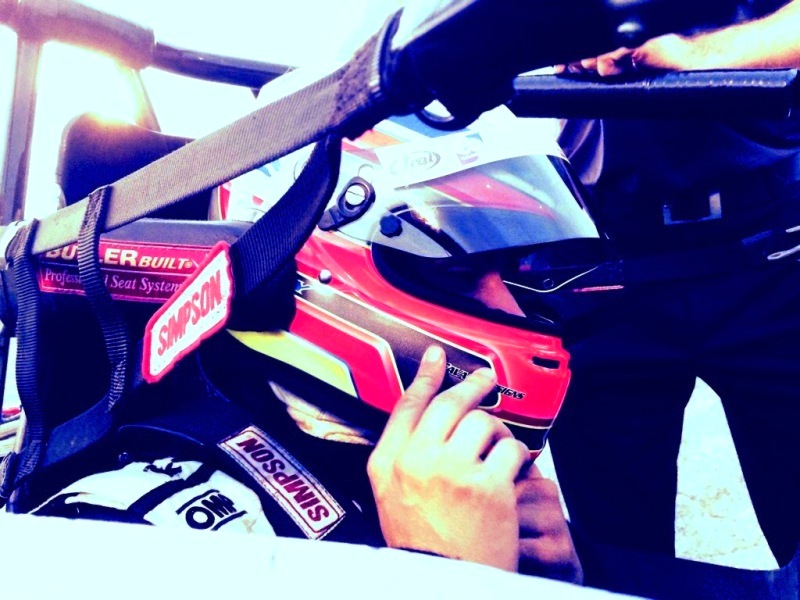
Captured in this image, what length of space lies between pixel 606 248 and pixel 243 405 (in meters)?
0.55

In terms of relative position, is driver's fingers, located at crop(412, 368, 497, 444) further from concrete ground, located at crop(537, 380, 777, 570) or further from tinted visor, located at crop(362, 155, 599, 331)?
concrete ground, located at crop(537, 380, 777, 570)

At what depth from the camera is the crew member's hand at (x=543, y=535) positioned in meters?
0.65

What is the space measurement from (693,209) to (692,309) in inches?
5.7

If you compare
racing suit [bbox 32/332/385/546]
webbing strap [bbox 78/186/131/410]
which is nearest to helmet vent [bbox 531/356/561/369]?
racing suit [bbox 32/332/385/546]

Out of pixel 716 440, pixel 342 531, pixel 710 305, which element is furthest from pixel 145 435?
pixel 716 440

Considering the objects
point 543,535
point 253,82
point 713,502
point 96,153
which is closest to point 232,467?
point 543,535

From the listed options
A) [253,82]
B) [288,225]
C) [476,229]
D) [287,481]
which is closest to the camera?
[288,225]

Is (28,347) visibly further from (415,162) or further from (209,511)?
(415,162)

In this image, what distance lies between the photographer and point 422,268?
81 centimetres

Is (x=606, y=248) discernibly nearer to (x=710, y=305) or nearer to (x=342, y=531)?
(x=710, y=305)

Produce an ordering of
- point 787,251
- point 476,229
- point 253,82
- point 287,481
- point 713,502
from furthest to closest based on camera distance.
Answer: point 713,502
point 253,82
point 787,251
point 476,229
point 287,481

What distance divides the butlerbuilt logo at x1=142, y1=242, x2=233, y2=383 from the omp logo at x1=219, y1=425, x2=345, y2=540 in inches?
4.0

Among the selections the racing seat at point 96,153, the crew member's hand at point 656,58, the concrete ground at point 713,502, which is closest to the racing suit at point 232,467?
the racing seat at point 96,153

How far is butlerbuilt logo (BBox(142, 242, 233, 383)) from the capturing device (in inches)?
23.1
